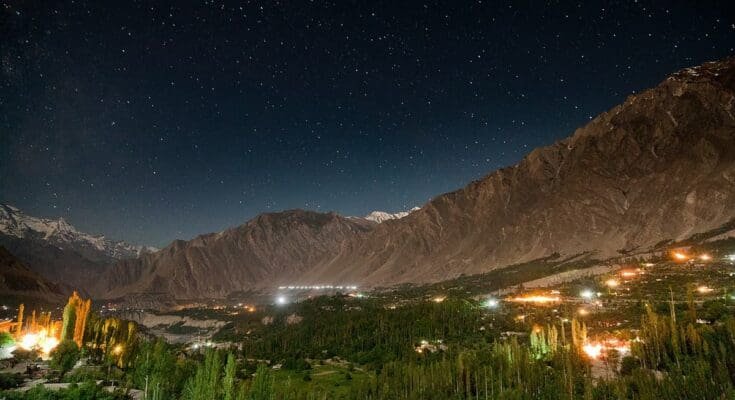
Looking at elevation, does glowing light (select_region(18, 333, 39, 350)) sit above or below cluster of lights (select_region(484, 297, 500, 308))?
below

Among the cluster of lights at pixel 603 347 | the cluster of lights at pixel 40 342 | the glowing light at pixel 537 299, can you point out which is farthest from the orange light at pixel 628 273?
the cluster of lights at pixel 40 342

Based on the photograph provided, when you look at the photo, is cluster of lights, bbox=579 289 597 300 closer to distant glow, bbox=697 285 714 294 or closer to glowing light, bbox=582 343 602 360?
distant glow, bbox=697 285 714 294

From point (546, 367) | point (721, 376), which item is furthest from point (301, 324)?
point (721, 376)

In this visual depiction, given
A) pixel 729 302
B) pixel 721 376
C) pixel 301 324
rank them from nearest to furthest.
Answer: pixel 721 376 → pixel 729 302 → pixel 301 324

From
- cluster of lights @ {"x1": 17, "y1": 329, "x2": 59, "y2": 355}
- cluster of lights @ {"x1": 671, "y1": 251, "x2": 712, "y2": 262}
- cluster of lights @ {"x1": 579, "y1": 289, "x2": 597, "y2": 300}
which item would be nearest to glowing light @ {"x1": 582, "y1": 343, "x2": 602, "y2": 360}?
cluster of lights @ {"x1": 579, "y1": 289, "x2": 597, "y2": 300}

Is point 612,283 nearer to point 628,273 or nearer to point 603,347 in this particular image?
point 628,273

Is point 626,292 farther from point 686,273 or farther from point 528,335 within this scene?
point 528,335
